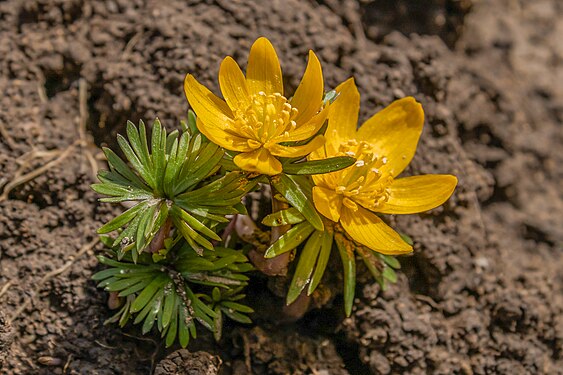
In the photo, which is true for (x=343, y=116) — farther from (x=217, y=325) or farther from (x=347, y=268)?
(x=217, y=325)

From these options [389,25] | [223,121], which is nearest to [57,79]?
[223,121]

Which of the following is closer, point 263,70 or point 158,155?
point 158,155

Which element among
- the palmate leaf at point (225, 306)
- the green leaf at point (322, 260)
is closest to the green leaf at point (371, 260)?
the green leaf at point (322, 260)

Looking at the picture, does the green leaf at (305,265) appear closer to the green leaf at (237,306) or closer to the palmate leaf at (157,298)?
the green leaf at (237,306)

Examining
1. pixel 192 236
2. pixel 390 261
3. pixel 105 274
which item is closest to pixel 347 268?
pixel 390 261

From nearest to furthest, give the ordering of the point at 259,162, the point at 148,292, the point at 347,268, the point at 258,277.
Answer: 1. the point at 259,162
2. the point at 148,292
3. the point at 347,268
4. the point at 258,277

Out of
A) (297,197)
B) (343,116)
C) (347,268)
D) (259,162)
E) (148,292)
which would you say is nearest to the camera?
(259,162)

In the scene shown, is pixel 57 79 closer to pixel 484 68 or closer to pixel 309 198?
pixel 309 198
